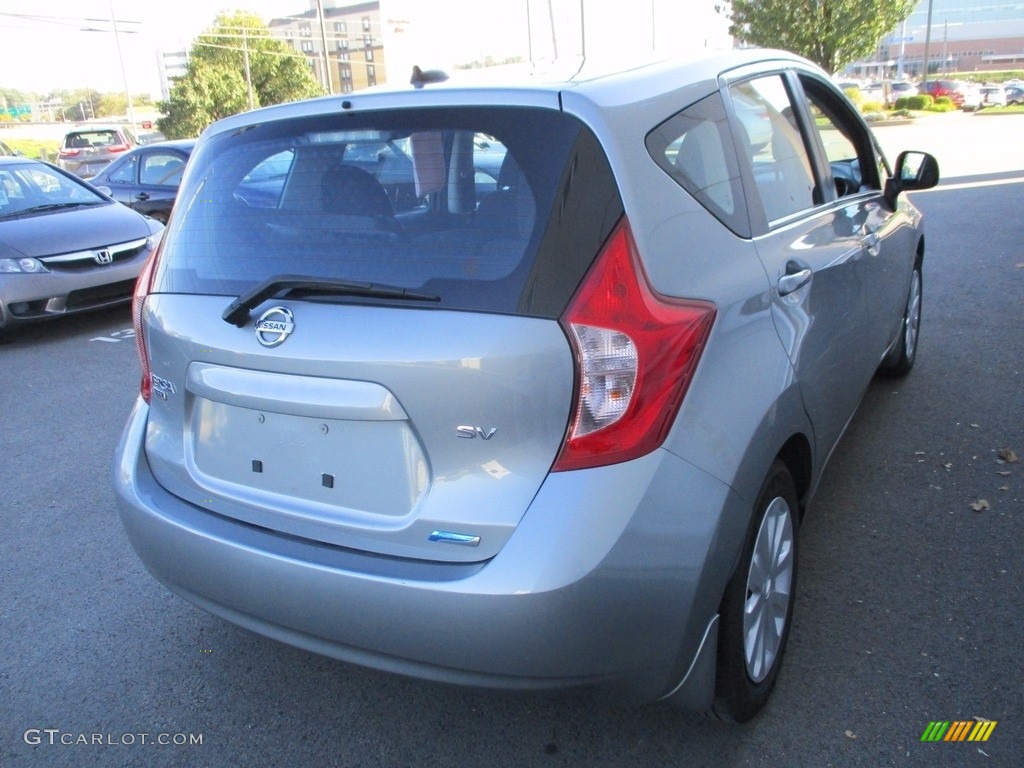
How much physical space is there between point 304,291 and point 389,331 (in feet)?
0.96

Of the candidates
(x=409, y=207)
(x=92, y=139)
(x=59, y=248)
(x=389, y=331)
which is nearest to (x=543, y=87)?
(x=409, y=207)

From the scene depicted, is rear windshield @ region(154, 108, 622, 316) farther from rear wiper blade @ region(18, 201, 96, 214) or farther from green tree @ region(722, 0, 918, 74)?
green tree @ region(722, 0, 918, 74)

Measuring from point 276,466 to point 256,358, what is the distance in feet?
0.90

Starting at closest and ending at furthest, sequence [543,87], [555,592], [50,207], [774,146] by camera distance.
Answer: [555,592]
[543,87]
[774,146]
[50,207]

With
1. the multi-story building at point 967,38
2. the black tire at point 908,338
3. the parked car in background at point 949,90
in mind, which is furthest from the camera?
the multi-story building at point 967,38

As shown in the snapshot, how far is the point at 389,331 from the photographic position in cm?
207

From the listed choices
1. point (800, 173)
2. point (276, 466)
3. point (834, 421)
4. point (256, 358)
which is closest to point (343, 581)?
point (276, 466)

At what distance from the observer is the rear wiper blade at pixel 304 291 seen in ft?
6.91

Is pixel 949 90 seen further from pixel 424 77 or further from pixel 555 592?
pixel 555 592

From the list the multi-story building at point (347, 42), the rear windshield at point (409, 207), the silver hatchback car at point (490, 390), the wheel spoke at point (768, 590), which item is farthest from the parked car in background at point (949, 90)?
the multi-story building at point (347, 42)

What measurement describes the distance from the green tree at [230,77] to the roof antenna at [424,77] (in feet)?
140

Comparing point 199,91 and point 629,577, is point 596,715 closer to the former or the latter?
point 629,577

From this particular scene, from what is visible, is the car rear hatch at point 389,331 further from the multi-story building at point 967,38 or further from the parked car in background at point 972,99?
the multi-story building at point 967,38

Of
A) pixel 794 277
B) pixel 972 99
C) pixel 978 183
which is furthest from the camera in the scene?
pixel 972 99
